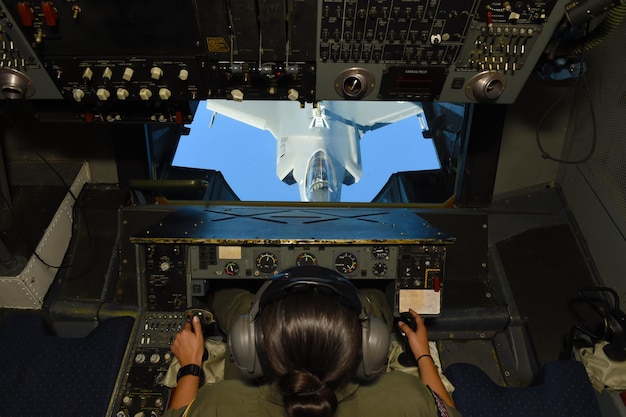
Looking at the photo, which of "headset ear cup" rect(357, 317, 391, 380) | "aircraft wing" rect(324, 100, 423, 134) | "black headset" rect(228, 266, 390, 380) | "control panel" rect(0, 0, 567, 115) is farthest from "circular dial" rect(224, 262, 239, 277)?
"aircraft wing" rect(324, 100, 423, 134)

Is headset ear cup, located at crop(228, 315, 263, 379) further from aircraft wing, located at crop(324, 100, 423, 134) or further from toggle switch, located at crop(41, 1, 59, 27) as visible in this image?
aircraft wing, located at crop(324, 100, 423, 134)

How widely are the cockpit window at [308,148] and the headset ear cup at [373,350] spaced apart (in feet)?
5.20

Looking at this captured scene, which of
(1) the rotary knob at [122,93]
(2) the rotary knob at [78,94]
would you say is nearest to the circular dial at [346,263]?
(1) the rotary knob at [122,93]

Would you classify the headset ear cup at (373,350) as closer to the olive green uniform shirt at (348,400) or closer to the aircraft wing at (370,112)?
the olive green uniform shirt at (348,400)

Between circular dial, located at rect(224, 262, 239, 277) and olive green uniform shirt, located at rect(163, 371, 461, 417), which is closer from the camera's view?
olive green uniform shirt, located at rect(163, 371, 461, 417)

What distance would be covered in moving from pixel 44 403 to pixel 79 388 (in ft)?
0.45

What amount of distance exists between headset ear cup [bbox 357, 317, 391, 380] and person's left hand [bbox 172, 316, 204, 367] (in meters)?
0.68

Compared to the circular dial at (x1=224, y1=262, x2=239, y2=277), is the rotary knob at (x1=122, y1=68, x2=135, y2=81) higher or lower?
higher

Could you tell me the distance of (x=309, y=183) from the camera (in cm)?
318

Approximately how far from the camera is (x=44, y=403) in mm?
2188

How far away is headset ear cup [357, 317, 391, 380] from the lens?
59.9 inches

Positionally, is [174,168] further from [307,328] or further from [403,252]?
[307,328]

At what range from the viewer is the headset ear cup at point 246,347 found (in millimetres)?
1529

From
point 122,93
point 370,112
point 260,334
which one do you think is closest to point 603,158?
point 370,112
